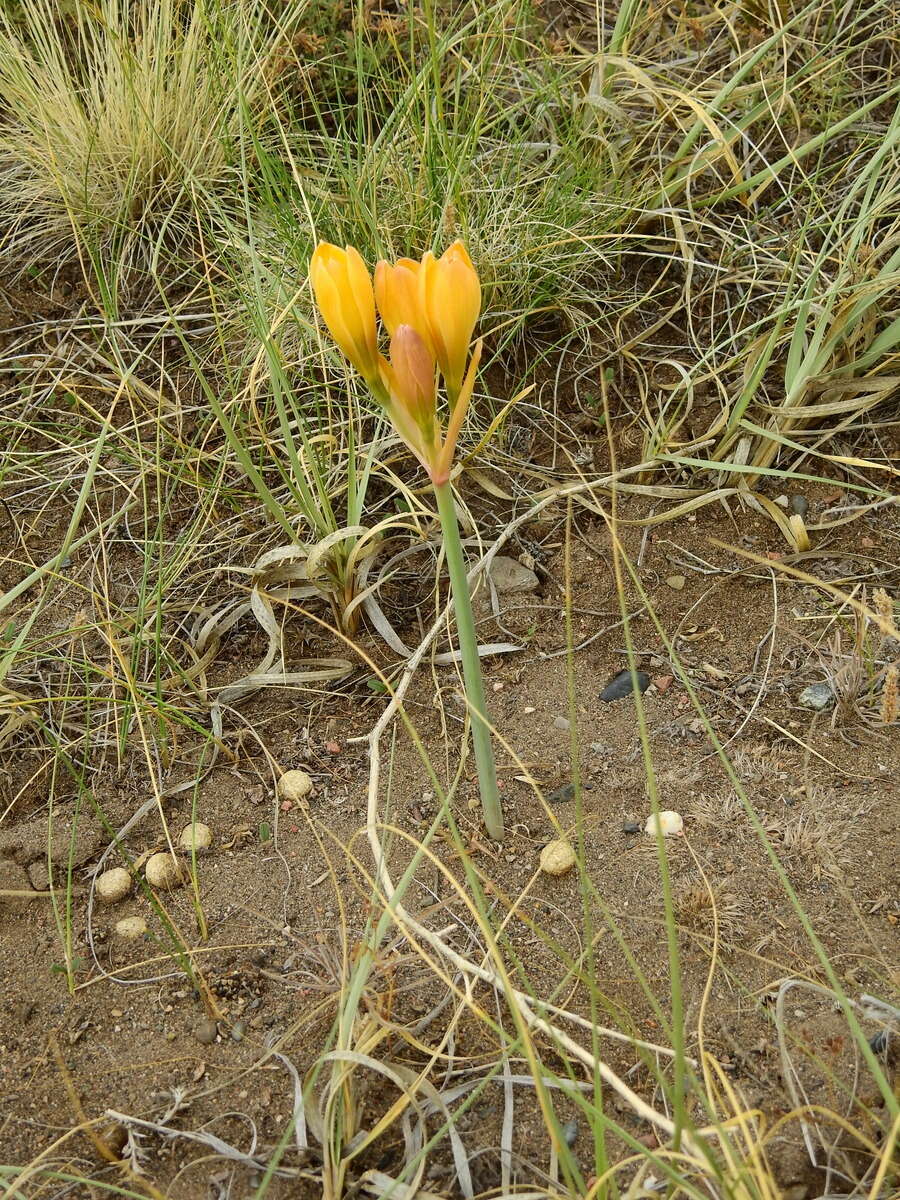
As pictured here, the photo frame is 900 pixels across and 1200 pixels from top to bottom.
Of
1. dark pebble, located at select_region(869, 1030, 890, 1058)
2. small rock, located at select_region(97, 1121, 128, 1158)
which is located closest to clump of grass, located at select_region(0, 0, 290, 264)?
small rock, located at select_region(97, 1121, 128, 1158)

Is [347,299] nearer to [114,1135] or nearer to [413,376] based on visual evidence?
[413,376]

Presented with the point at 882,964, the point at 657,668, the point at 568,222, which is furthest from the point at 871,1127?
the point at 568,222

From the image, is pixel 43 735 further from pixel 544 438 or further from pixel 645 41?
pixel 645 41

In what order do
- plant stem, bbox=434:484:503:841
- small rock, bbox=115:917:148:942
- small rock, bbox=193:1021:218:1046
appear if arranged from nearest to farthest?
plant stem, bbox=434:484:503:841, small rock, bbox=193:1021:218:1046, small rock, bbox=115:917:148:942

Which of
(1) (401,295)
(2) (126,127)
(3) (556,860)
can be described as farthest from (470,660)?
(2) (126,127)

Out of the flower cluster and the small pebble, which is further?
the small pebble

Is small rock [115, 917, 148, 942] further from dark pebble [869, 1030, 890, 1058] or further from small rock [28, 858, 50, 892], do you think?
dark pebble [869, 1030, 890, 1058]

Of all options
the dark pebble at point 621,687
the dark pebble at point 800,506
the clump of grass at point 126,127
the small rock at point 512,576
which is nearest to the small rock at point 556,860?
the dark pebble at point 621,687
